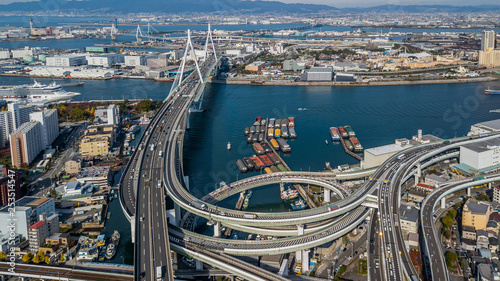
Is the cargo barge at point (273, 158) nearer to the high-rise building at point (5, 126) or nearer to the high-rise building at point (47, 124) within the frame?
the high-rise building at point (47, 124)

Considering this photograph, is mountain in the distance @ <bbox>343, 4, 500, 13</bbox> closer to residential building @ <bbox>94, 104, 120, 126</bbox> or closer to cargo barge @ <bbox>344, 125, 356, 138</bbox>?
cargo barge @ <bbox>344, 125, 356, 138</bbox>

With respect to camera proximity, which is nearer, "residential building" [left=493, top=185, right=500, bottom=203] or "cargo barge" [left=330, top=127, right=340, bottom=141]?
"residential building" [left=493, top=185, right=500, bottom=203]

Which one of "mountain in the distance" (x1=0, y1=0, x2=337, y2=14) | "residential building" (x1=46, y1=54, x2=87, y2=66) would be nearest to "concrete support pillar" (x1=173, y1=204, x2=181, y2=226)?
"residential building" (x1=46, y1=54, x2=87, y2=66)

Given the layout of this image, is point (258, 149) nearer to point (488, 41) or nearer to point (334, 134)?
point (334, 134)

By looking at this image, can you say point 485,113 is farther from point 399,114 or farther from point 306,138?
point 306,138

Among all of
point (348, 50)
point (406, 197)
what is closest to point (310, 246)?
point (406, 197)

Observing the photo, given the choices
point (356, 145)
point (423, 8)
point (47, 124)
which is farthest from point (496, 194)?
point (423, 8)
